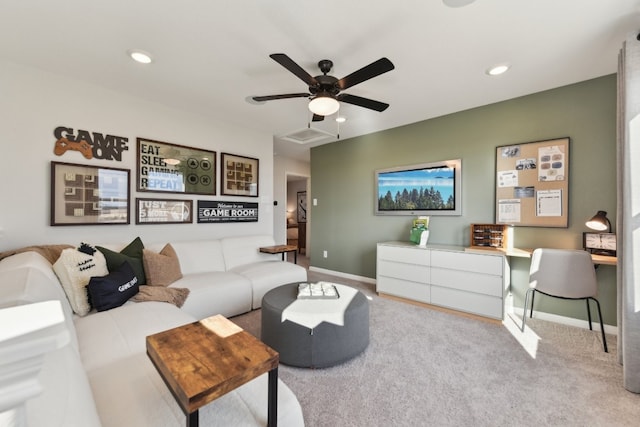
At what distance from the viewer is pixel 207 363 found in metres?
1.02

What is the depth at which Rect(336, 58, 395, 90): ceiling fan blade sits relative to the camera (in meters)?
1.79

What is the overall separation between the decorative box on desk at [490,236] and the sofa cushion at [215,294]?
2671mm

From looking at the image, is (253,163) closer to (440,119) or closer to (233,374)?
(440,119)

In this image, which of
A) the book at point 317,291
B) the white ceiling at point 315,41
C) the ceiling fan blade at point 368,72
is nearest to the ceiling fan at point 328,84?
the ceiling fan blade at point 368,72

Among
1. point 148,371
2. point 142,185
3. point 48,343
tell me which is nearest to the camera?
point 48,343

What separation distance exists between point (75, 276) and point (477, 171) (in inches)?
159

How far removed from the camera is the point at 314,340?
1905 millimetres

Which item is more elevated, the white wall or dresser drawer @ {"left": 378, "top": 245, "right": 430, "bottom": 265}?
the white wall

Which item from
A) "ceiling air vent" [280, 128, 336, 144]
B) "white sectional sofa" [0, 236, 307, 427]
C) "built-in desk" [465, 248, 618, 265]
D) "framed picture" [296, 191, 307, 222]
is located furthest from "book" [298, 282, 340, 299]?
"framed picture" [296, 191, 307, 222]

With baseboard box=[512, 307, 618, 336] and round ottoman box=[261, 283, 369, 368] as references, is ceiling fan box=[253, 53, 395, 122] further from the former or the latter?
baseboard box=[512, 307, 618, 336]

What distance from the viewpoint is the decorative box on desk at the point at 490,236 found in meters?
3.00

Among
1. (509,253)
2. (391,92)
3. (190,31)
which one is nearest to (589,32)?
(391,92)

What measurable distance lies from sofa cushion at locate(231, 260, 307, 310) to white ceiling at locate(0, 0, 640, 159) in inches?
78.8

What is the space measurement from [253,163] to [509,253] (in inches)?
135
